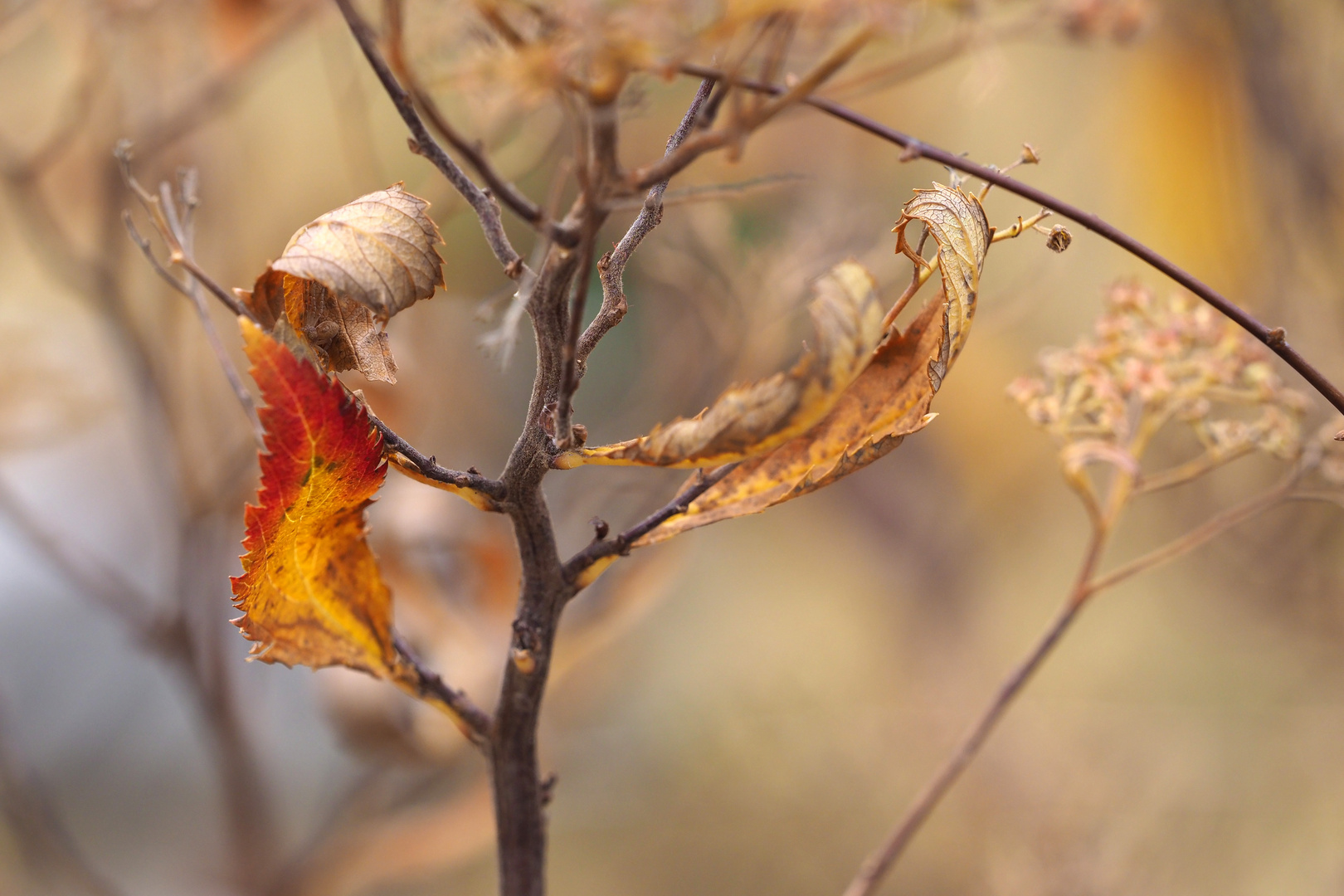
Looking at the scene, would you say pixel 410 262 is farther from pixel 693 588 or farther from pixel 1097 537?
pixel 693 588

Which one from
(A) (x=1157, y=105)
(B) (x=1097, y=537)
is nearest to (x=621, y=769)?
(B) (x=1097, y=537)

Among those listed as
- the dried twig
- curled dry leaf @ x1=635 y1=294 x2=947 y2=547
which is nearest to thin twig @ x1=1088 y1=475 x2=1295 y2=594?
the dried twig

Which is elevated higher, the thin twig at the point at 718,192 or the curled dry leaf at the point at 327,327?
the curled dry leaf at the point at 327,327

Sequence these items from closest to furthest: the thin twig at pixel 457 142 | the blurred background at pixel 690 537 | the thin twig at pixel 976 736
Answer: the thin twig at pixel 457 142 < the thin twig at pixel 976 736 < the blurred background at pixel 690 537

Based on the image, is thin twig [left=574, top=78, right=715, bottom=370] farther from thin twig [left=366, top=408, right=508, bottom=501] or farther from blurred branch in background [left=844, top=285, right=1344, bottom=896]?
blurred branch in background [left=844, top=285, right=1344, bottom=896]

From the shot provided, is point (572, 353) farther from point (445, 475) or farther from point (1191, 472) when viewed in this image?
point (1191, 472)

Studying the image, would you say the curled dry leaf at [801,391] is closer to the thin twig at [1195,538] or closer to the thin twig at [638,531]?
the thin twig at [638,531]

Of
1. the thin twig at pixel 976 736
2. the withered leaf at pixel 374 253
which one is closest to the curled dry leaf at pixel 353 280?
the withered leaf at pixel 374 253

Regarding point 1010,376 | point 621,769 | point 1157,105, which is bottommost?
point 621,769
